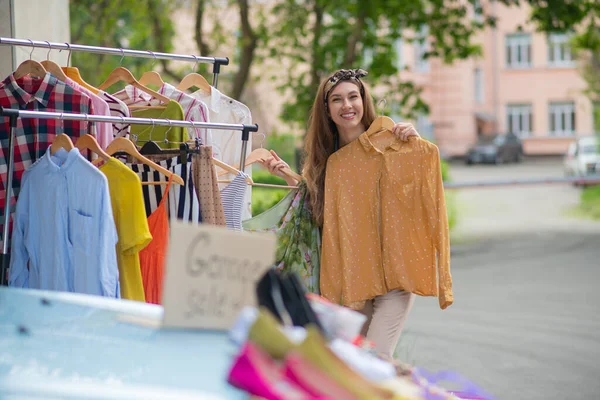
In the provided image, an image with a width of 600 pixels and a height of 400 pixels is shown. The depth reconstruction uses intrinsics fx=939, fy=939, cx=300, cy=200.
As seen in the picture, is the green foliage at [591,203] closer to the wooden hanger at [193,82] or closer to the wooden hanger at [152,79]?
the wooden hanger at [193,82]

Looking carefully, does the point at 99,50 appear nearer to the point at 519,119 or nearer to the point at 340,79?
the point at 340,79

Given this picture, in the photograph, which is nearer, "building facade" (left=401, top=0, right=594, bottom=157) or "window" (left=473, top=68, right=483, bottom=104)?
"building facade" (left=401, top=0, right=594, bottom=157)

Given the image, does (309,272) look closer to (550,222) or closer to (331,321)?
(331,321)

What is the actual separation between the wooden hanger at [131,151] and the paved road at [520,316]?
133 inches

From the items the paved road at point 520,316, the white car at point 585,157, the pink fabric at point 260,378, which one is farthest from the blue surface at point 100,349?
the white car at point 585,157

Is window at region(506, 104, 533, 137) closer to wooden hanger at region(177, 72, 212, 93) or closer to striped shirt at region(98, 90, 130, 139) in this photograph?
wooden hanger at region(177, 72, 212, 93)

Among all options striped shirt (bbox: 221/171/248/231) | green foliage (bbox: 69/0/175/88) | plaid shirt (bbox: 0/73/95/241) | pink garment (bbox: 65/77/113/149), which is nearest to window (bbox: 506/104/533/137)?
green foliage (bbox: 69/0/175/88)

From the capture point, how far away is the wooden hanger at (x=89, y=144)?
379 centimetres

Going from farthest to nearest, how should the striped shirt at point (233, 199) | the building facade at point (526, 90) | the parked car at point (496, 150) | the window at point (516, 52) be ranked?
the window at point (516, 52) < the building facade at point (526, 90) < the parked car at point (496, 150) < the striped shirt at point (233, 199)

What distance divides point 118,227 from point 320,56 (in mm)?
11954

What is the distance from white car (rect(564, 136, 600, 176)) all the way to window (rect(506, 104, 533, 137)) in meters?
20.5

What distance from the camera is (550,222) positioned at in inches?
786

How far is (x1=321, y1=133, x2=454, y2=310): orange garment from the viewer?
4.54 m

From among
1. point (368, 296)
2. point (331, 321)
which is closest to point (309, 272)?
point (368, 296)
